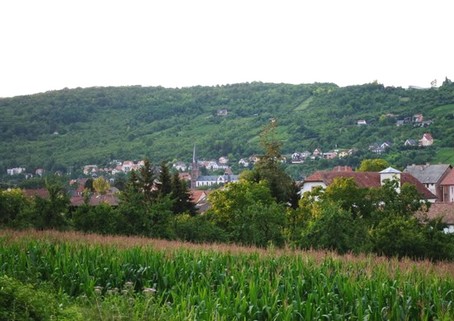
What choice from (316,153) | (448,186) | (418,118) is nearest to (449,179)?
(448,186)

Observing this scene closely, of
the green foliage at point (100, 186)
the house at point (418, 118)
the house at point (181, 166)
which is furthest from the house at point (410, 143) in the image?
the green foliage at point (100, 186)

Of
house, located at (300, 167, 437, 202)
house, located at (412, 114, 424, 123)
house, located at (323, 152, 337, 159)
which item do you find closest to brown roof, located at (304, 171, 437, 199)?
house, located at (300, 167, 437, 202)

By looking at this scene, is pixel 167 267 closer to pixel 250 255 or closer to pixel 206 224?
pixel 250 255

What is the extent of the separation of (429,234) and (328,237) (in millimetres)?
9372

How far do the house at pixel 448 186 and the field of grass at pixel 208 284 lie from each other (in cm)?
9770

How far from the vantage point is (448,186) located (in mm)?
109562

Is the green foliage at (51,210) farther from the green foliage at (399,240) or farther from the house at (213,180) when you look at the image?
the house at (213,180)

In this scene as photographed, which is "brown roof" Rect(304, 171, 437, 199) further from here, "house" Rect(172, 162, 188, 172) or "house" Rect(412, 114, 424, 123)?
"house" Rect(172, 162, 188, 172)

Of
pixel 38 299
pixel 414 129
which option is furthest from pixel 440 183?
pixel 38 299

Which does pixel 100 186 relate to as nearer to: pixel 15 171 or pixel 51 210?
pixel 15 171

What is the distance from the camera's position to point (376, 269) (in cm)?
1340

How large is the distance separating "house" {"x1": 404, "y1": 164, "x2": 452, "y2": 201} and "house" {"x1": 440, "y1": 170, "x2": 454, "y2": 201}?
9.36 feet

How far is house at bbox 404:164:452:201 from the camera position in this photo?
115312mm

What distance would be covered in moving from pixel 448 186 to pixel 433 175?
7.37 meters
